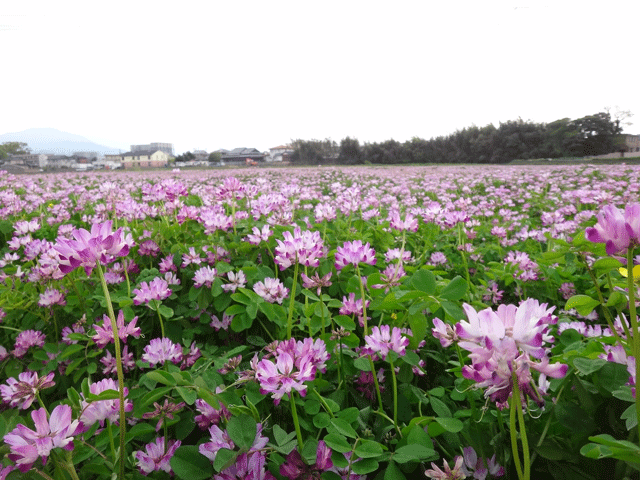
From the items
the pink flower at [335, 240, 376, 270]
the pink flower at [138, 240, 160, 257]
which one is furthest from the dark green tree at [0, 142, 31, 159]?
the pink flower at [335, 240, 376, 270]

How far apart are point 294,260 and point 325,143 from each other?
56511 millimetres

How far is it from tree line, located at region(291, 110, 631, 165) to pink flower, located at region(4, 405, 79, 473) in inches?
1924

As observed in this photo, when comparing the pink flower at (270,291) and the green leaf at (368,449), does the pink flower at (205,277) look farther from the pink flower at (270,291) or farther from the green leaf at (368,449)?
the green leaf at (368,449)

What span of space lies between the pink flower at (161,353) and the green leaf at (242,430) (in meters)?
0.65

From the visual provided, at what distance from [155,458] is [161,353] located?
0.47 m

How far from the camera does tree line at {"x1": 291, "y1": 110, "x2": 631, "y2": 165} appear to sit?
132 ft

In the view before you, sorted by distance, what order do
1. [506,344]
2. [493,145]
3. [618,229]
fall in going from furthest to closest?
[493,145]
[618,229]
[506,344]

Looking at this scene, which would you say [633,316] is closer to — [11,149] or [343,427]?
[343,427]

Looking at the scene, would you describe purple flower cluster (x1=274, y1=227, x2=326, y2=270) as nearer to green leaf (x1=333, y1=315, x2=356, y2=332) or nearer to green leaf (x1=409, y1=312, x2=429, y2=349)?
green leaf (x1=333, y1=315, x2=356, y2=332)

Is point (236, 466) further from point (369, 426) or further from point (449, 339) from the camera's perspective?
point (449, 339)

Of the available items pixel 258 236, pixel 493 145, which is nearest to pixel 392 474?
pixel 258 236

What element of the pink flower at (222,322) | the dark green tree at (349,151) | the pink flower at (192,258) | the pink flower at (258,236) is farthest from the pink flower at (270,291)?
the dark green tree at (349,151)

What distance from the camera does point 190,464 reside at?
100 cm

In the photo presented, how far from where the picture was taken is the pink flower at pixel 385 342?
1.26 meters
